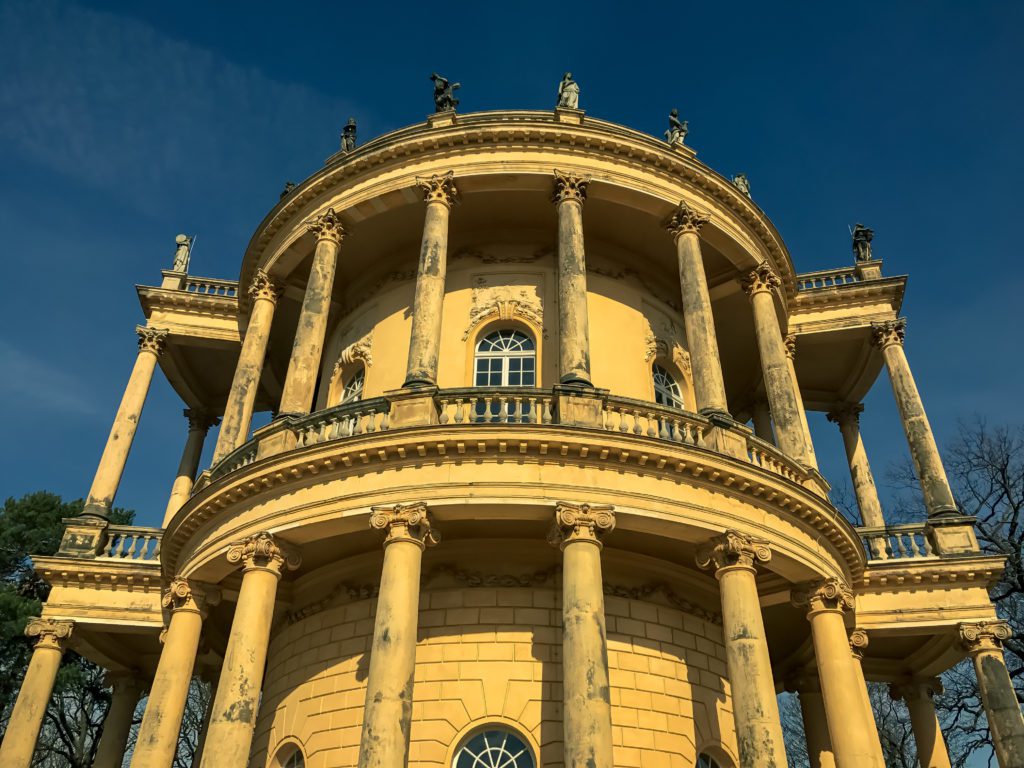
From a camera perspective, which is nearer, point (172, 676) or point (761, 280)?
point (172, 676)

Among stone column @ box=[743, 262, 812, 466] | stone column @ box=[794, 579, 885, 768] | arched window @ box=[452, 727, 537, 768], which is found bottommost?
arched window @ box=[452, 727, 537, 768]

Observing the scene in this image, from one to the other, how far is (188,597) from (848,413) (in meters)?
20.1

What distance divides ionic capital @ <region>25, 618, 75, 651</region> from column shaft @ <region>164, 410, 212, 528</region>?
12.1 feet

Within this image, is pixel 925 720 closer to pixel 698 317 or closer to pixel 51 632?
pixel 698 317

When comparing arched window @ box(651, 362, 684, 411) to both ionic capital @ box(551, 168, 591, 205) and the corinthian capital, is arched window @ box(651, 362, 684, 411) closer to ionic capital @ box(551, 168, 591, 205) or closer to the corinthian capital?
the corinthian capital

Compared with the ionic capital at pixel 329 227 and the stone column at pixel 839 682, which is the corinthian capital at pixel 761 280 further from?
the ionic capital at pixel 329 227

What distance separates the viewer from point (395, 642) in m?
12.9

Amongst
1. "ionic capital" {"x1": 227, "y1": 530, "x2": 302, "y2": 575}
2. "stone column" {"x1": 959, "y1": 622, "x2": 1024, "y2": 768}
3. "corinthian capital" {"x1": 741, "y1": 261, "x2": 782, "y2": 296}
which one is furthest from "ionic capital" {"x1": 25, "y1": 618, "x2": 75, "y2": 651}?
"stone column" {"x1": 959, "y1": 622, "x2": 1024, "y2": 768}

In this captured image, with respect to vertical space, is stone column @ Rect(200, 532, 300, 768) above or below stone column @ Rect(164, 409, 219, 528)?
below

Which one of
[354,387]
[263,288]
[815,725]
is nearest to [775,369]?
[815,725]

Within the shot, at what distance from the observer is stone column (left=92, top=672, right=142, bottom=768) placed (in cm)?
2131

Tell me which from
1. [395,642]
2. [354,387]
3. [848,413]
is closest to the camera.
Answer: [395,642]

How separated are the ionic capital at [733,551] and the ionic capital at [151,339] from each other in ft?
58.3

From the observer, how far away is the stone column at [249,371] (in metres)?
18.9
